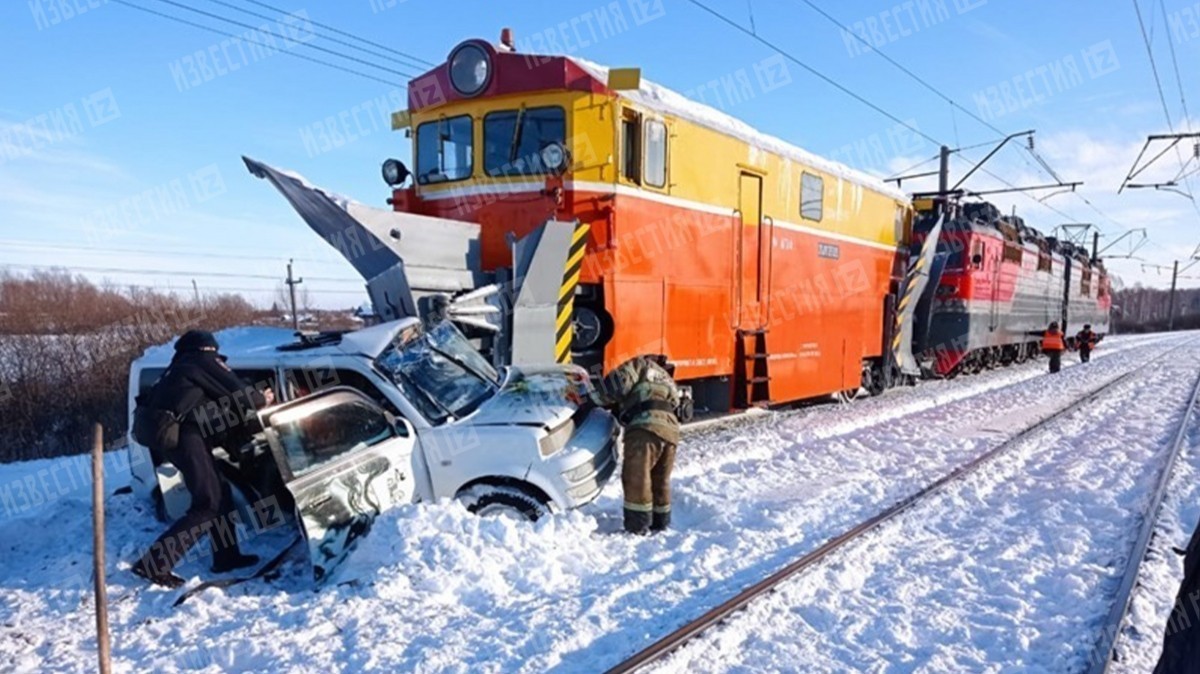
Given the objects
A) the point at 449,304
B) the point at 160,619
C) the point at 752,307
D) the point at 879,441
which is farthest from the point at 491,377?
the point at 879,441

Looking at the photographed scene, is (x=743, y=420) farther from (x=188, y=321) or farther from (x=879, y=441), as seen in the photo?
(x=188, y=321)

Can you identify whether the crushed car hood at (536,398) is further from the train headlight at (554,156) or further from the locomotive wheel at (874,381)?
the locomotive wheel at (874,381)

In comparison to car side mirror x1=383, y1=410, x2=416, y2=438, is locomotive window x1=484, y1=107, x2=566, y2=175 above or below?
above

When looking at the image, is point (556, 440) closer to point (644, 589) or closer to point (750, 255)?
point (644, 589)

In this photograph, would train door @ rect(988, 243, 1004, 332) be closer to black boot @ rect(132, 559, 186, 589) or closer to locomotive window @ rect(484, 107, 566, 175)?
locomotive window @ rect(484, 107, 566, 175)

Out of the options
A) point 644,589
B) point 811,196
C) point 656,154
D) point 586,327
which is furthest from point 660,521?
point 811,196

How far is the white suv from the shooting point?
4.71m

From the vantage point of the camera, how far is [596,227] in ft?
24.6

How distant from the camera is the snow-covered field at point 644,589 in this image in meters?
3.70

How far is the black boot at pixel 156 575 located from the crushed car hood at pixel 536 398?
7.06ft

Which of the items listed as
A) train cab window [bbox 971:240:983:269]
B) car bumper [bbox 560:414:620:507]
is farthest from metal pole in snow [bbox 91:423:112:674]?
train cab window [bbox 971:240:983:269]

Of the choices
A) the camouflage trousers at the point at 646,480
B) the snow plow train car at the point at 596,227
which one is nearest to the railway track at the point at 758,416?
the snow plow train car at the point at 596,227

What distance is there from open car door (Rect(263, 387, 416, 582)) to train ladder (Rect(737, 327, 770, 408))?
551cm

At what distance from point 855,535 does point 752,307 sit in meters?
4.84
